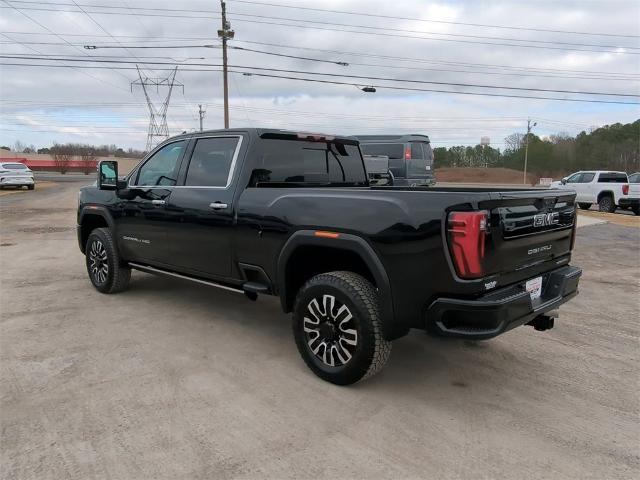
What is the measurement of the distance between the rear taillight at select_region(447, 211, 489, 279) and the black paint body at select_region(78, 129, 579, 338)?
0.04m

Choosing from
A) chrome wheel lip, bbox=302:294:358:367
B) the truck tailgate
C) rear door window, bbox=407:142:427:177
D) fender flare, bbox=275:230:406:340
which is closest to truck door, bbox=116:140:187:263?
fender flare, bbox=275:230:406:340

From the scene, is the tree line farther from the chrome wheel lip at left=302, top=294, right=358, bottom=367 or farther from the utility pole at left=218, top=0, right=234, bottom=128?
the chrome wheel lip at left=302, top=294, right=358, bottom=367

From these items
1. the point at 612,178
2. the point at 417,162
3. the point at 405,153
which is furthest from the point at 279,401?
the point at 612,178

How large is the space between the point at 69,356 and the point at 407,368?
276 cm

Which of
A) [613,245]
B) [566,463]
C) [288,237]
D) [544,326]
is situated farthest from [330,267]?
[613,245]

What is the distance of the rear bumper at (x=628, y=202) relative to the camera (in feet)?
63.5

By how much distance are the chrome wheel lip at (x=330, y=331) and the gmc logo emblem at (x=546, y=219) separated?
1406 mm

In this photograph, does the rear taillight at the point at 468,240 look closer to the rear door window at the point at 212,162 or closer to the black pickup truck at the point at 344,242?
the black pickup truck at the point at 344,242

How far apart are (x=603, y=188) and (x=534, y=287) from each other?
19.4 metres

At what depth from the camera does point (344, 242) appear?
356cm

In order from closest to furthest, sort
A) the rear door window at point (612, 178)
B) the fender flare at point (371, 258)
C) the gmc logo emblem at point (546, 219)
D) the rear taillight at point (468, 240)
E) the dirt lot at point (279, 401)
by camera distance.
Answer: the dirt lot at point (279, 401) → the rear taillight at point (468, 240) → the fender flare at point (371, 258) → the gmc logo emblem at point (546, 219) → the rear door window at point (612, 178)

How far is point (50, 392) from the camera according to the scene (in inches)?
141

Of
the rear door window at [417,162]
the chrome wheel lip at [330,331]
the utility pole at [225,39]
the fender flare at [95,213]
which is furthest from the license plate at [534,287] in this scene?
the utility pole at [225,39]

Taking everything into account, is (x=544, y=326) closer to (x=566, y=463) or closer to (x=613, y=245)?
(x=566, y=463)
